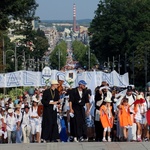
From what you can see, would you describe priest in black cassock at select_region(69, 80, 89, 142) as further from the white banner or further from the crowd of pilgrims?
the white banner

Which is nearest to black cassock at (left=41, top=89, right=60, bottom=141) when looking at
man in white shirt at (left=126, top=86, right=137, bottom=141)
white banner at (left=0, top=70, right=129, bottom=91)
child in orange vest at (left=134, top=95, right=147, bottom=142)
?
man in white shirt at (left=126, top=86, right=137, bottom=141)

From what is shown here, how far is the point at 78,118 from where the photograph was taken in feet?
63.0

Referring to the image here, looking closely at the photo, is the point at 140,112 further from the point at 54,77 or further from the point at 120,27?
the point at 120,27

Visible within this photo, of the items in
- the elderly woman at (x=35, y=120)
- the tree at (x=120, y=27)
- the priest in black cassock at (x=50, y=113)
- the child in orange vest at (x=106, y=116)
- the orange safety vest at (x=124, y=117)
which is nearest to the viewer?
the priest in black cassock at (x=50, y=113)

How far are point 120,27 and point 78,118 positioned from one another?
8155 cm

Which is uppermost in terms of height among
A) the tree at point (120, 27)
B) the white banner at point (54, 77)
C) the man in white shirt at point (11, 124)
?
the tree at point (120, 27)

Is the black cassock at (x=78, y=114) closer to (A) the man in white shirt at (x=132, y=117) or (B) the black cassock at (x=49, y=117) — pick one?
(B) the black cassock at (x=49, y=117)

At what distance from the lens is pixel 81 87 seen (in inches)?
745

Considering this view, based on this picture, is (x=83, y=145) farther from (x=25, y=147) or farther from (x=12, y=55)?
(x=12, y=55)

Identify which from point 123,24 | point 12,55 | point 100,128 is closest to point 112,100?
point 100,128

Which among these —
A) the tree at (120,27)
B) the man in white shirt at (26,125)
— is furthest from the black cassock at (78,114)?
the tree at (120,27)

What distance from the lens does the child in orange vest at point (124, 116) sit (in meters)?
20.2

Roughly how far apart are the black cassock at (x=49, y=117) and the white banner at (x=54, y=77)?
8664mm

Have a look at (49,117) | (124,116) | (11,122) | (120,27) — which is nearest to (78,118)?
(49,117)
